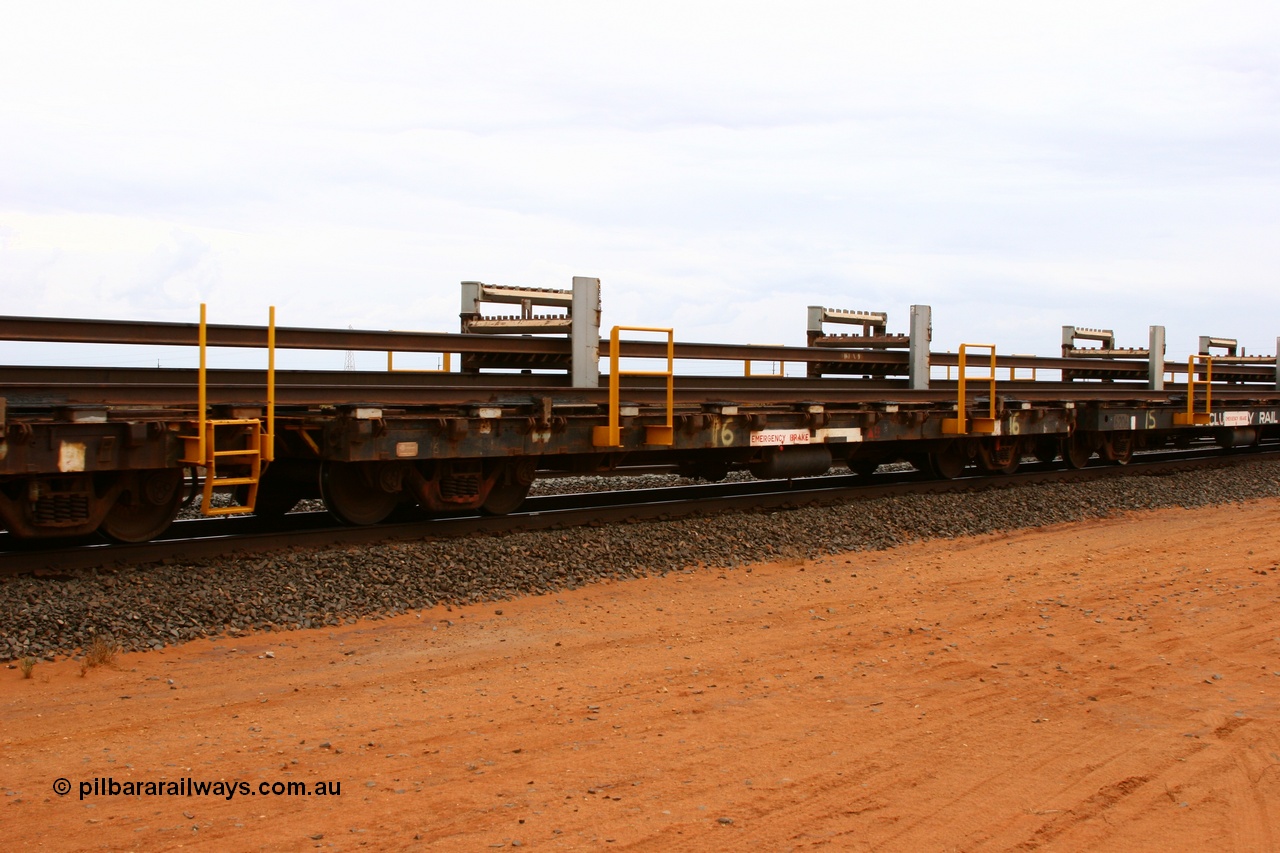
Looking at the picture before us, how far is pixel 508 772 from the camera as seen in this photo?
481cm

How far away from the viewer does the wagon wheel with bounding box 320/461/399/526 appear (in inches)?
369

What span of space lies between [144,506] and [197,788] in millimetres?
4413

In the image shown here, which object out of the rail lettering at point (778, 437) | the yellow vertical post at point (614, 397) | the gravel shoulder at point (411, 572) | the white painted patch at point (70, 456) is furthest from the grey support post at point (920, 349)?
the white painted patch at point (70, 456)

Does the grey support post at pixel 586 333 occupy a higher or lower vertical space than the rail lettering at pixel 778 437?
higher

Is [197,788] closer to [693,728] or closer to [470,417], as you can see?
[693,728]

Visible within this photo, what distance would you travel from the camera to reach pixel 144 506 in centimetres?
843

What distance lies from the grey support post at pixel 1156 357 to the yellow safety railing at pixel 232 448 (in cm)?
1603

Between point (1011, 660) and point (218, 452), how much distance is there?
5.52 metres

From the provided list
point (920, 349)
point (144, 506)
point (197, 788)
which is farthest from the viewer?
point (920, 349)

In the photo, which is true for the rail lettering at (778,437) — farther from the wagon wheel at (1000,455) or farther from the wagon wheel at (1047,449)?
the wagon wheel at (1047,449)

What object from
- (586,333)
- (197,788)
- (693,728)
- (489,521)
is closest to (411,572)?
(489,521)

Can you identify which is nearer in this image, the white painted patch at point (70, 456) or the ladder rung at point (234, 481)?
the white painted patch at point (70, 456)

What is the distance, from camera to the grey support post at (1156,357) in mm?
19219

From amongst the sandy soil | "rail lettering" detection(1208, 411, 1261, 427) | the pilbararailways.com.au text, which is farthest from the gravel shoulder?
"rail lettering" detection(1208, 411, 1261, 427)
